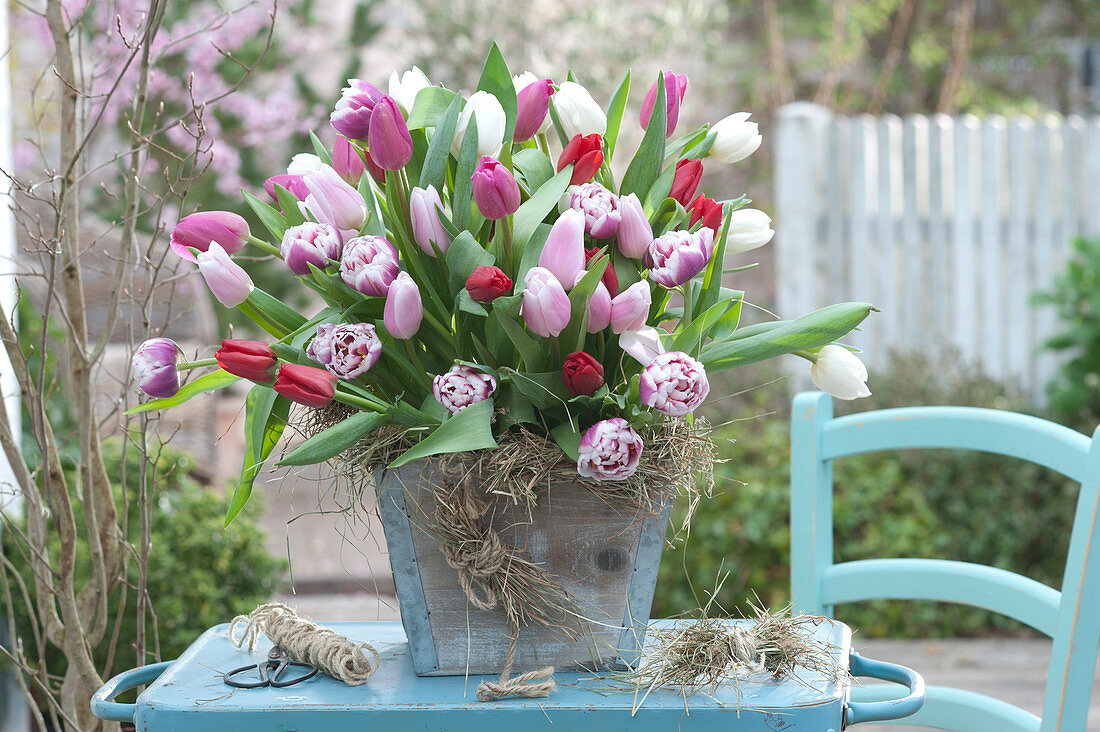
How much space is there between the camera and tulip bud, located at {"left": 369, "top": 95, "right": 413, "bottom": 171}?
76 cm

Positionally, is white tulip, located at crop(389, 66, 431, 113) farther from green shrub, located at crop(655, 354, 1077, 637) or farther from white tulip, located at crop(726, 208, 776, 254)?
green shrub, located at crop(655, 354, 1077, 637)

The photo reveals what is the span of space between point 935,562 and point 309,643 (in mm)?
740

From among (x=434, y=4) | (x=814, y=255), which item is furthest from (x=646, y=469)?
(x=434, y=4)

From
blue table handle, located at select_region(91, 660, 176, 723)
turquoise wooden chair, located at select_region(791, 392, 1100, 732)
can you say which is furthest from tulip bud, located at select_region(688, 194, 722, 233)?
blue table handle, located at select_region(91, 660, 176, 723)

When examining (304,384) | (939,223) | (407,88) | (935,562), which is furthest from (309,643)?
(939,223)

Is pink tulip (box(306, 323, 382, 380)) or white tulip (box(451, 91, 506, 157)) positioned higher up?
white tulip (box(451, 91, 506, 157))

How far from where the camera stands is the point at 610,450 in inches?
29.1

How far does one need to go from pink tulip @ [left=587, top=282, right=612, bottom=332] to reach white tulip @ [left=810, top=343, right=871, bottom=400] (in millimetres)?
204

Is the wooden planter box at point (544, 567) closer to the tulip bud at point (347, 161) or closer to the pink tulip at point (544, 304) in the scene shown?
the pink tulip at point (544, 304)

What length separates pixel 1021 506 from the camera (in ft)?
10.1

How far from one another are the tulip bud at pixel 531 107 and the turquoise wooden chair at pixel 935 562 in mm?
542

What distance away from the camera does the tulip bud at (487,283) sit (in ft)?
2.43

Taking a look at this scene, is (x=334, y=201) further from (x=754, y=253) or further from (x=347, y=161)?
(x=754, y=253)

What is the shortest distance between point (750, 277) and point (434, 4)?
245 cm
